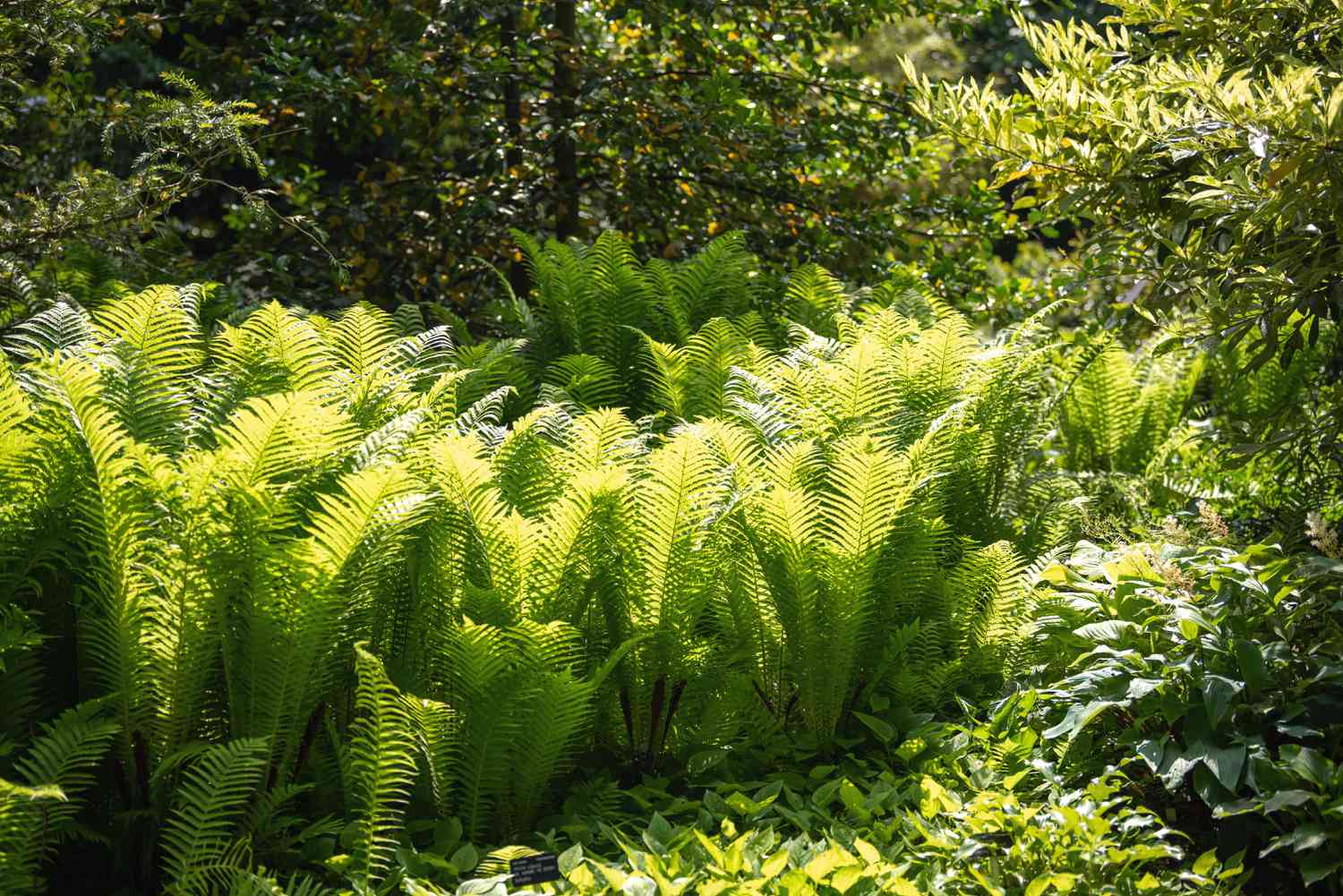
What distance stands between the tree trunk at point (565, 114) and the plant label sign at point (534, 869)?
177 inches

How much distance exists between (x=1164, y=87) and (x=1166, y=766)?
5.50ft

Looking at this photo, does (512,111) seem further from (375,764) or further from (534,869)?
(534,869)

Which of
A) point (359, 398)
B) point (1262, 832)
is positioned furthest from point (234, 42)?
point (1262, 832)

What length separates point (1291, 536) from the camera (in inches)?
153

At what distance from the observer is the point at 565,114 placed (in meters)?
6.60

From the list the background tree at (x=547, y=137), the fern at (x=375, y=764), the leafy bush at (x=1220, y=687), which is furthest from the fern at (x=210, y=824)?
the background tree at (x=547, y=137)

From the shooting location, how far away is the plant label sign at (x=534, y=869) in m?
2.53

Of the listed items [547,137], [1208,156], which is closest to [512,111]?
[547,137]

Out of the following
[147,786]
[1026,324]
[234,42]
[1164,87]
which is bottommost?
[147,786]

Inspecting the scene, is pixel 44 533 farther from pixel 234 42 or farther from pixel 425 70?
pixel 234 42

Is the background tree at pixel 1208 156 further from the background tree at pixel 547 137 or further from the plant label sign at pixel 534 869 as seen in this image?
the background tree at pixel 547 137

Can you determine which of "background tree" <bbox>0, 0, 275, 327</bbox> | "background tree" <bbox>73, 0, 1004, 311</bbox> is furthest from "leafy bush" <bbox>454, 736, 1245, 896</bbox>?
"background tree" <bbox>73, 0, 1004, 311</bbox>

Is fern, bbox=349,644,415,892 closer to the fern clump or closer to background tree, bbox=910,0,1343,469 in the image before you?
the fern clump

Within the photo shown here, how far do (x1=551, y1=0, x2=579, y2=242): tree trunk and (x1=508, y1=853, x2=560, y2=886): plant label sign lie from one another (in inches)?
177
